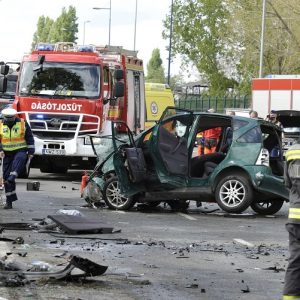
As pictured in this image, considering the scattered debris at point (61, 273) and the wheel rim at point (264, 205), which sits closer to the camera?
the scattered debris at point (61, 273)

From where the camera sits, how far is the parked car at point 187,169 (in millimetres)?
16078

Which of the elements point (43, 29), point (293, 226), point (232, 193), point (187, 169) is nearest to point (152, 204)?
point (187, 169)

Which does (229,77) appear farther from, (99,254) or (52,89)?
(99,254)

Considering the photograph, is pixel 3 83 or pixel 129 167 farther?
pixel 3 83

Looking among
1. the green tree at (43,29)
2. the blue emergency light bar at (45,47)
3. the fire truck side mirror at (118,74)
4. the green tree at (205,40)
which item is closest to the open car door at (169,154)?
the fire truck side mirror at (118,74)

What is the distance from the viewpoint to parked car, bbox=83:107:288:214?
52.7 ft

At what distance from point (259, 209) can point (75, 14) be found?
404 feet

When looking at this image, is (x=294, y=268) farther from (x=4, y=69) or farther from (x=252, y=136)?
(x=4, y=69)

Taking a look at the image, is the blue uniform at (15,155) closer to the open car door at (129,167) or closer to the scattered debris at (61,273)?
the open car door at (129,167)

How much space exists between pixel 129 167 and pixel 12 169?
1937 mm

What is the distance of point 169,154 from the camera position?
16.3 m

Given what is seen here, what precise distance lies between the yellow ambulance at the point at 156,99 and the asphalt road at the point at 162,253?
52.5ft

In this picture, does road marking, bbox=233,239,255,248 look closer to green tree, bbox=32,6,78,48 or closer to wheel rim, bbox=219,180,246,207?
wheel rim, bbox=219,180,246,207

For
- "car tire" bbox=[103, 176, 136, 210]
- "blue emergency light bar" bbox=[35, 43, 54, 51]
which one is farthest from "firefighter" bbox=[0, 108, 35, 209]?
"blue emergency light bar" bbox=[35, 43, 54, 51]
